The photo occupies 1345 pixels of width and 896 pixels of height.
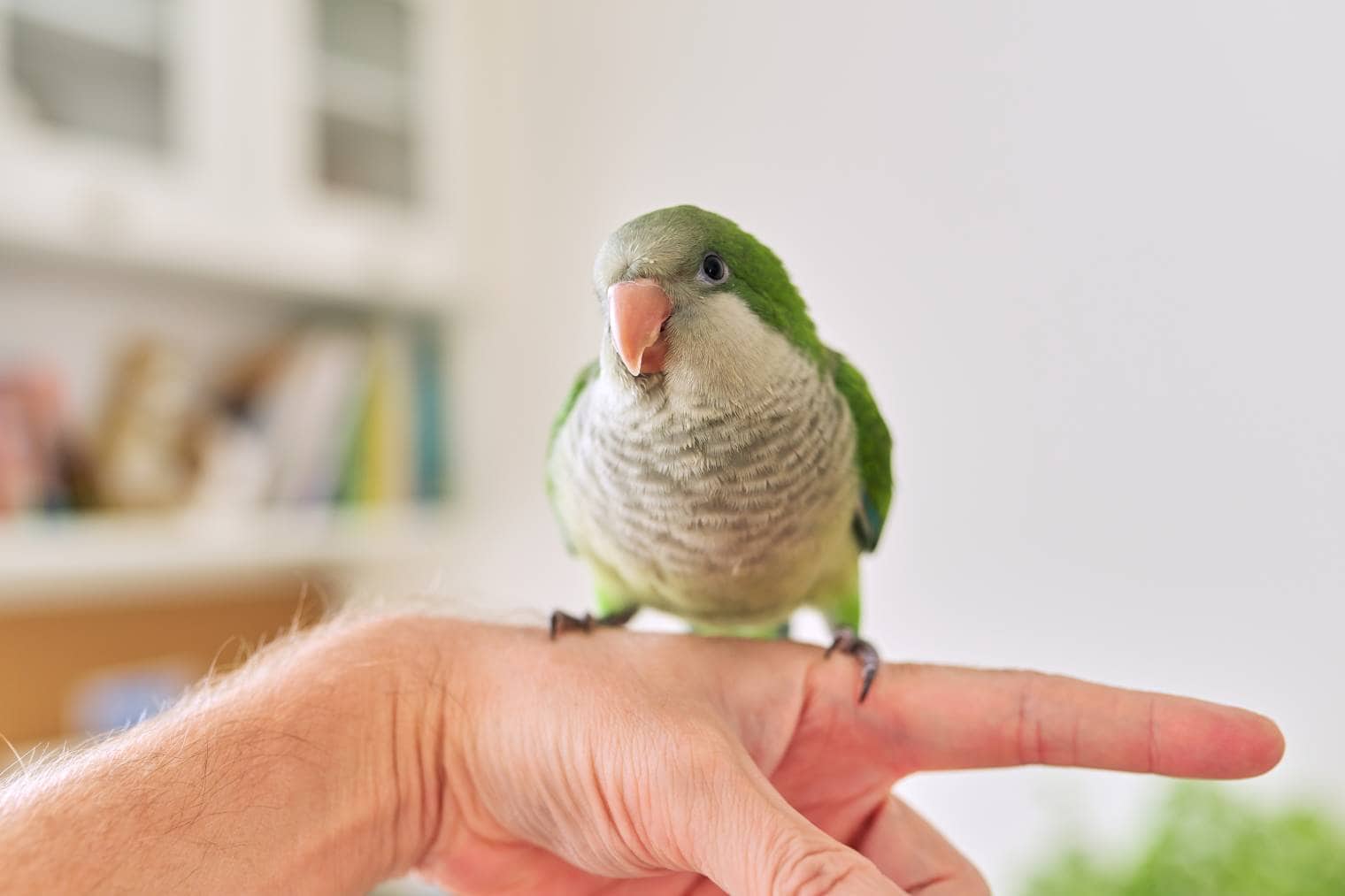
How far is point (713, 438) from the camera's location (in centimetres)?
76

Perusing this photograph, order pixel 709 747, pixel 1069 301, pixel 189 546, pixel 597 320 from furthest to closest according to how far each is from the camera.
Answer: pixel 597 320 < pixel 189 546 < pixel 1069 301 < pixel 709 747

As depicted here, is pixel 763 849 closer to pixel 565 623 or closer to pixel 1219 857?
pixel 565 623

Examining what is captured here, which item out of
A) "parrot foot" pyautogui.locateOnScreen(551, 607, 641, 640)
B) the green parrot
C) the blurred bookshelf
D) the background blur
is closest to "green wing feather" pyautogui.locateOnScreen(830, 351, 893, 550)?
the green parrot

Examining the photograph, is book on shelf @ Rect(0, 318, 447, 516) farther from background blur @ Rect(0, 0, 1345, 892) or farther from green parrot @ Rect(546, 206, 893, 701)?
green parrot @ Rect(546, 206, 893, 701)

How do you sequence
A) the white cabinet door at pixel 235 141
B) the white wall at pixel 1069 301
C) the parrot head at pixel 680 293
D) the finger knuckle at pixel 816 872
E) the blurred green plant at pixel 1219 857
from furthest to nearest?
1. the white cabinet door at pixel 235 141
2. the white wall at pixel 1069 301
3. the blurred green plant at pixel 1219 857
4. the parrot head at pixel 680 293
5. the finger knuckle at pixel 816 872

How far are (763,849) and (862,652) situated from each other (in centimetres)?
34

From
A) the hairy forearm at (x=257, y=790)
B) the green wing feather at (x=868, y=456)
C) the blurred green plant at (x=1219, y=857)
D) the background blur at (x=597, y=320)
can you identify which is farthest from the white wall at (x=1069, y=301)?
the hairy forearm at (x=257, y=790)

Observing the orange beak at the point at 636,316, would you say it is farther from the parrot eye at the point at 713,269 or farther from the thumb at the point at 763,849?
the thumb at the point at 763,849

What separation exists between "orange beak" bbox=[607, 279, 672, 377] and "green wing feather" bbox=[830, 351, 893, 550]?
0.73 feet

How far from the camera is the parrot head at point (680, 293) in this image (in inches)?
28.0

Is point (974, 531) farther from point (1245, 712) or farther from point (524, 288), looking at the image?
point (524, 288)

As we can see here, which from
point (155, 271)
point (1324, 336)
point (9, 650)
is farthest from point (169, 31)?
point (1324, 336)

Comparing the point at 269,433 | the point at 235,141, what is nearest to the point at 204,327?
the point at 269,433

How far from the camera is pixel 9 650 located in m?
1.96
